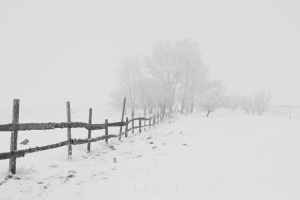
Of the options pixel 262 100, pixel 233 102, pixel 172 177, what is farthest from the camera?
pixel 233 102

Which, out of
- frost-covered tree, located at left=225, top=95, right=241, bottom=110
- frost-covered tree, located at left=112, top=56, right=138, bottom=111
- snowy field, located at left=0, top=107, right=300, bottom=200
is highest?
frost-covered tree, located at left=112, top=56, right=138, bottom=111

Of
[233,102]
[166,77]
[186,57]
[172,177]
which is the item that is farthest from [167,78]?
[233,102]

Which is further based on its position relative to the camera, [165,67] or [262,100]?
[262,100]

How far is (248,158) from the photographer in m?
4.90

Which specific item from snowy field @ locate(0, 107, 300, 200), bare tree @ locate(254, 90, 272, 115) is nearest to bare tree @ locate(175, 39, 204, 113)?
bare tree @ locate(254, 90, 272, 115)

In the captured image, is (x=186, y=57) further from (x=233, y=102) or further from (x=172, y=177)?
(x=172, y=177)

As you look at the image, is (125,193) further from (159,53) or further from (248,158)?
(159,53)

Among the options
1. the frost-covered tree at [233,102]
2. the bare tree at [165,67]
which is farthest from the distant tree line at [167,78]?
the frost-covered tree at [233,102]

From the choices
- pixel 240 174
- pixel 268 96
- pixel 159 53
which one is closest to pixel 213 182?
pixel 240 174

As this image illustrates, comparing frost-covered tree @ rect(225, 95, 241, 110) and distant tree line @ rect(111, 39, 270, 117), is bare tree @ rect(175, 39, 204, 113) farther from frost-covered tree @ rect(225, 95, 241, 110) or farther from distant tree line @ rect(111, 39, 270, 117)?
frost-covered tree @ rect(225, 95, 241, 110)

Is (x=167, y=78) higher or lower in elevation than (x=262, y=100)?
higher

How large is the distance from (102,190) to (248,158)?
11.7 ft

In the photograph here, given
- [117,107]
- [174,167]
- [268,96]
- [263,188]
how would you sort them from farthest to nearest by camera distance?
[268,96] < [117,107] < [174,167] < [263,188]

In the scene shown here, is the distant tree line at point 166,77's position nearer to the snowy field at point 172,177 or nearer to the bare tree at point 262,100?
the bare tree at point 262,100
